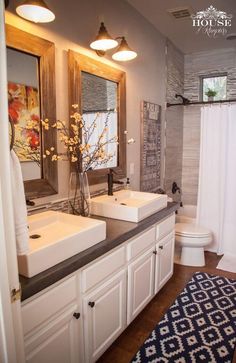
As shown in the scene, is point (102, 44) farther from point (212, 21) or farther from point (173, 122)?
point (173, 122)

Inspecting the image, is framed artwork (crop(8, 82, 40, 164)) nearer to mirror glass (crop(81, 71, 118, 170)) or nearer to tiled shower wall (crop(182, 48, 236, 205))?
mirror glass (crop(81, 71, 118, 170))

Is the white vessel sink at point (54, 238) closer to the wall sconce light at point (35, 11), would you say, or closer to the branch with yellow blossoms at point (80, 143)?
the branch with yellow blossoms at point (80, 143)

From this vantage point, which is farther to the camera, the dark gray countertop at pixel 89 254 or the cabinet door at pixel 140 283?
the cabinet door at pixel 140 283

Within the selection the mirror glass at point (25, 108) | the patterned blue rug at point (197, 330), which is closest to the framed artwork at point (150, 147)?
the patterned blue rug at point (197, 330)

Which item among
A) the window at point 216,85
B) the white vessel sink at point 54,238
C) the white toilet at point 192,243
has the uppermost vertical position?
the window at point 216,85

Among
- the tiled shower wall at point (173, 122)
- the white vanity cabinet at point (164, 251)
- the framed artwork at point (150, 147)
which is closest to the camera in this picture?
the white vanity cabinet at point (164, 251)

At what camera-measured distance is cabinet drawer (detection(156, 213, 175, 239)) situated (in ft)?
7.34

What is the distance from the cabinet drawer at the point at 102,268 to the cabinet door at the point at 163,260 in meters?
0.60

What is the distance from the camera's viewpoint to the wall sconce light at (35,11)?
1.47m

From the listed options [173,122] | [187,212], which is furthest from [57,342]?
[173,122]

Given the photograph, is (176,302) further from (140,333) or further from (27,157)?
(27,157)

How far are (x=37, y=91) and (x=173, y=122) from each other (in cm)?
236

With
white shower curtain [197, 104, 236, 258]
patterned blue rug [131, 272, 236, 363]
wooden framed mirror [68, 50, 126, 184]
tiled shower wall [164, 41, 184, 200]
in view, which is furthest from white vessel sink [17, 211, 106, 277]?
white shower curtain [197, 104, 236, 258]

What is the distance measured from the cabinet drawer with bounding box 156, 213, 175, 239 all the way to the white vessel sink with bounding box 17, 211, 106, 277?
0.77m
